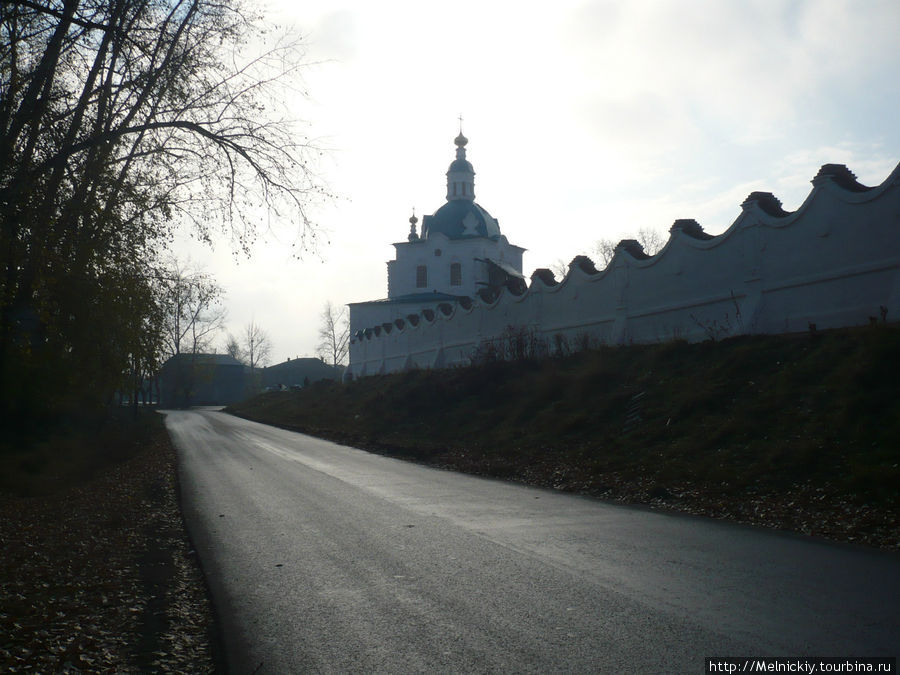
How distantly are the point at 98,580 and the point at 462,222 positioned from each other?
68615 mm

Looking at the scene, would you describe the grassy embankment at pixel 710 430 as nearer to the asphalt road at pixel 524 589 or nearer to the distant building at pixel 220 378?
the asphalt road at pixel 524 589

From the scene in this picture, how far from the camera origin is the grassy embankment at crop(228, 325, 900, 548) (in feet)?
31.6

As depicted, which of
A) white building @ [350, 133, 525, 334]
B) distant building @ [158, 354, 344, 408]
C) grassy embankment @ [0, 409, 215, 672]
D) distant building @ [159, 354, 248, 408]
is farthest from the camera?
distant building @ [159, 354, 248, 408]

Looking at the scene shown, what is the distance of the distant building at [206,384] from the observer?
270 ft

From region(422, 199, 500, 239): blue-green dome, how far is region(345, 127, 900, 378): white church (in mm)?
36961

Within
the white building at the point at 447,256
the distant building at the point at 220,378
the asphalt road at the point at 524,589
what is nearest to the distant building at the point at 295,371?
the distant building at the point at 220,378

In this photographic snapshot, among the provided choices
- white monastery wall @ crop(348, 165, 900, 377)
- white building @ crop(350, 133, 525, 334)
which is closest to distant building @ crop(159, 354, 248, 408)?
white building @ crop(350, 133, 525, 334)

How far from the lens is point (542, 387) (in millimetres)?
21922

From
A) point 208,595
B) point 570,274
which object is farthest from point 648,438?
point 570,274

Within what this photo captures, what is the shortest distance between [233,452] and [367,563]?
1575 cm

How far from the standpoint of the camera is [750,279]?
18484mm

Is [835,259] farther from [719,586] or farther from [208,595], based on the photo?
[208,595]

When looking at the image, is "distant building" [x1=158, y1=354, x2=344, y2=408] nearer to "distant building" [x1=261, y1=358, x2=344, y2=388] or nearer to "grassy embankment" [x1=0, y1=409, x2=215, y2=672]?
"distant building" [x1=261, y1=358, x2=344, y2=388]

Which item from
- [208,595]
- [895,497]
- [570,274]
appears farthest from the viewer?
[570,274]
